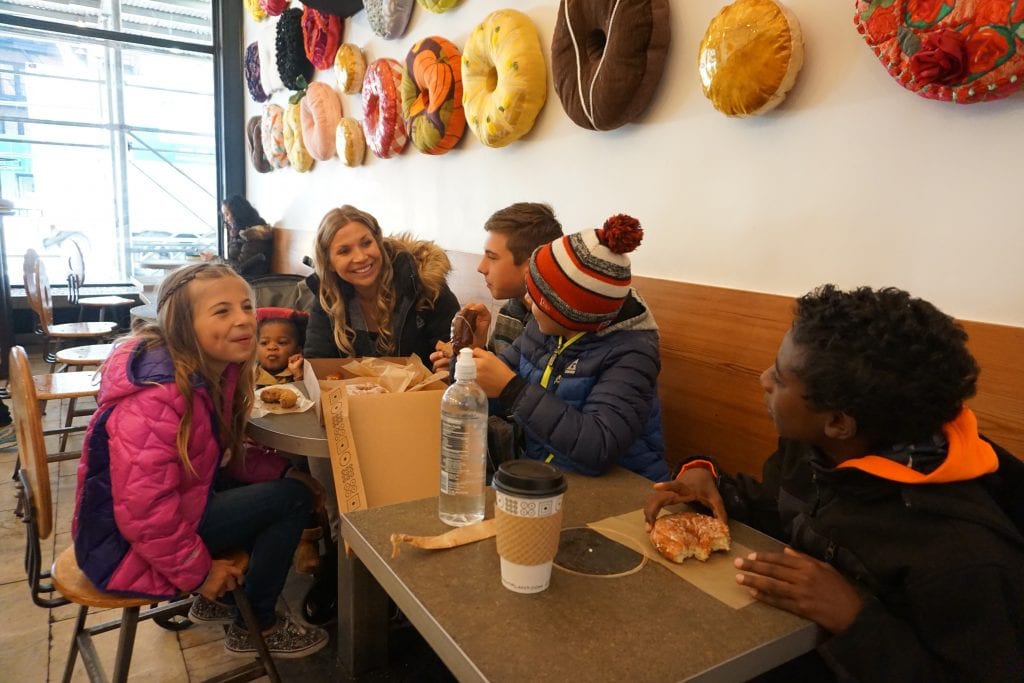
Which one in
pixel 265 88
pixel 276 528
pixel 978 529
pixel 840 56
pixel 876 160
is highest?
pixel 265 88

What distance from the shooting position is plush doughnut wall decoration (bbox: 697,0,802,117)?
4.82 ft

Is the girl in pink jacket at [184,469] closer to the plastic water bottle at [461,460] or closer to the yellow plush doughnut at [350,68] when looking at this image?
the plastic water bottle at [461,460]

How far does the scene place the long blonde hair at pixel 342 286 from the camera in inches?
88.5

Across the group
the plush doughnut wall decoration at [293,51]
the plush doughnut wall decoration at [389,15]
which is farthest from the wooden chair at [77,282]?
the plush doughnut wall decoration at [389,15]

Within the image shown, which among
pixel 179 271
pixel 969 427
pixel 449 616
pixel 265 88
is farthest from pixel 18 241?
pixel 969 427

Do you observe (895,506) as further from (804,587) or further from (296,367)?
(296,367)

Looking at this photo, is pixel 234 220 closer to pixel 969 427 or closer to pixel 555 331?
pixel 555 331

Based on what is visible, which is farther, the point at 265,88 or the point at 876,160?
the point at 265,88

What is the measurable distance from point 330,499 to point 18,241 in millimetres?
5903

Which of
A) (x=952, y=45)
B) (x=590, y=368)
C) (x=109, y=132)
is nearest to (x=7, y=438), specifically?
(x=590, y=368)

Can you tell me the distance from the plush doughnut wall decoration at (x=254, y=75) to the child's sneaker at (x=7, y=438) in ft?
10.4

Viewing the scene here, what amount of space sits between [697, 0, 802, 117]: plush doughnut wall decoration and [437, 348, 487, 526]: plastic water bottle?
0.98m

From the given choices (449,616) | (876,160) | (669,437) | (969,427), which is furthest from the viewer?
(669,437)

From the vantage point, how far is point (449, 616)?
0.78 metres
